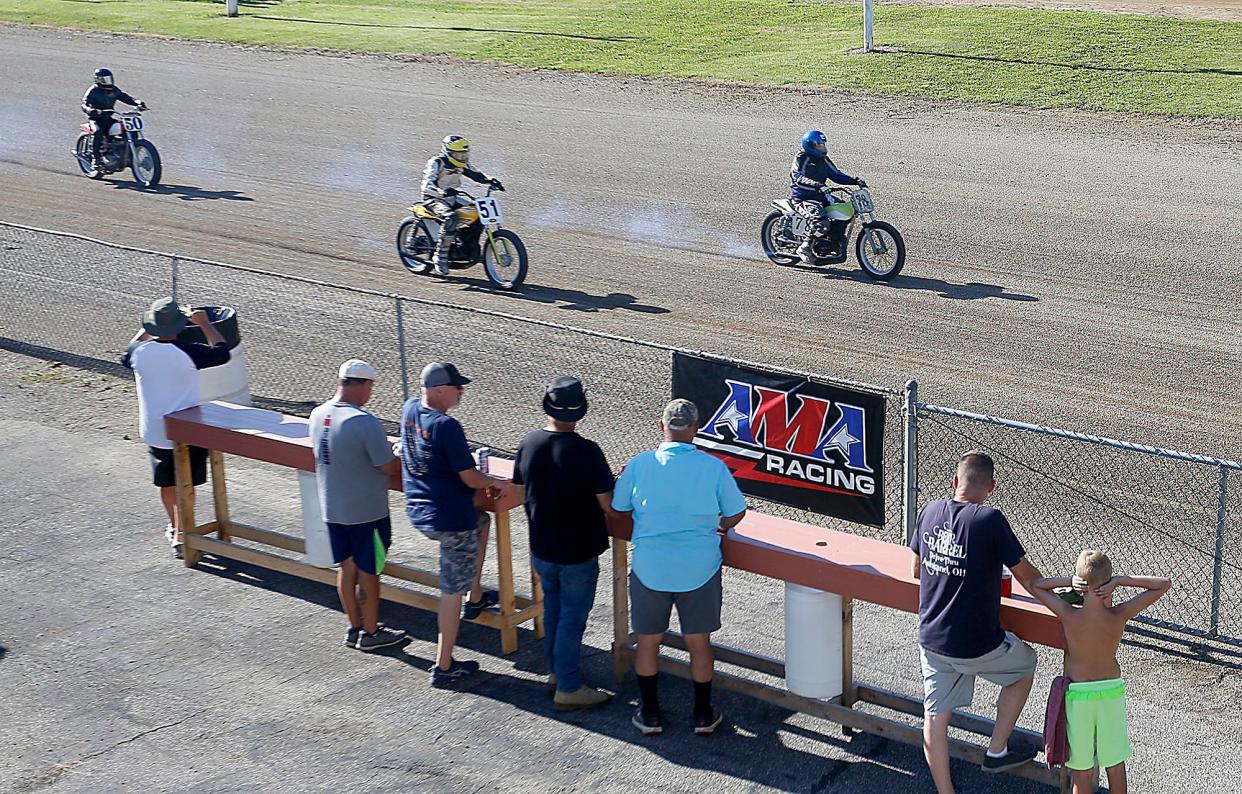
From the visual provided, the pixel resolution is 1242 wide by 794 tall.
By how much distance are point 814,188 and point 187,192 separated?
1040 cm

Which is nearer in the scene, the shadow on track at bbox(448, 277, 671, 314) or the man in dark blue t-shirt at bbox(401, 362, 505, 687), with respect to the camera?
the man in dark blue t-shirt at bbox(401, 362, 505, 687)

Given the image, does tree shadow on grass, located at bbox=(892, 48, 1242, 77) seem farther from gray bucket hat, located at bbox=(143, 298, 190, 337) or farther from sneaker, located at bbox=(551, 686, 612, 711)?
sneaker, located at bbox=(551, 686, 612, 711)

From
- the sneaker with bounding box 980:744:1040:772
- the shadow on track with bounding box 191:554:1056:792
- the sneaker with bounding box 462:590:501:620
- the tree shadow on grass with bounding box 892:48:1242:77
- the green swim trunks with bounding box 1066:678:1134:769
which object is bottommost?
the shadow on track with bounding box 191:554:1056:792

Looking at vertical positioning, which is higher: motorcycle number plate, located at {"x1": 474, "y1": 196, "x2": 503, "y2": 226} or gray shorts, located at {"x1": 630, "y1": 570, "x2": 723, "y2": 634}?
motorcycle number plate, located at {"x1": 474, "y1": 196, "x2": 503, "y2": 226}

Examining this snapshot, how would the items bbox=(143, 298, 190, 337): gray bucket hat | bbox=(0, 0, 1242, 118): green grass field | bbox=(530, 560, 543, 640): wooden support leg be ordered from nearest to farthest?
bbox=(530, 560, 543, 640): wooden support leg
bbox=(143, 298, 190, 337): gray bucket hat
bbox=(0, 0, 1242, 118): green grass field

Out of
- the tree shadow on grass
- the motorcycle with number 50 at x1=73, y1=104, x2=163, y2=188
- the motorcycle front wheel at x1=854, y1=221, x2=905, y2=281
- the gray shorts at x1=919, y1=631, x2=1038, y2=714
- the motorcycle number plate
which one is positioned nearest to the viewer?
the gray shorts at x1=919, y1=631, x2=1038, y2=714

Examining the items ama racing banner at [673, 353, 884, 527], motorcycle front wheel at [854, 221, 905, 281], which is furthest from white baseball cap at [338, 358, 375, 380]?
motorcycle front wheel at [854, 221, 905, 281]

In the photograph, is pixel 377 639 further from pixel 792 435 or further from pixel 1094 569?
pixel 1094 569

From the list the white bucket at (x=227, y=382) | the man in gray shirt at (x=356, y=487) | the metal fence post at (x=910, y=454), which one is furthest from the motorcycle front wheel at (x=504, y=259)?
the man in gray shirt at (x=356, y=487)

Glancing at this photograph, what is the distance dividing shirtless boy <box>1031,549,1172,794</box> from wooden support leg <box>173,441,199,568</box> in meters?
5.54

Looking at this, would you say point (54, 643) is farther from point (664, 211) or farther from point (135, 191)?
point (135, 191)

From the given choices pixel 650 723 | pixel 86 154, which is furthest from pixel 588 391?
pixel 86 154

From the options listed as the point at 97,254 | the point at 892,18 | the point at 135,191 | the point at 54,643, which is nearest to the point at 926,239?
the point at 97,254

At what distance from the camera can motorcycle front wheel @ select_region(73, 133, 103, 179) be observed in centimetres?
2289
